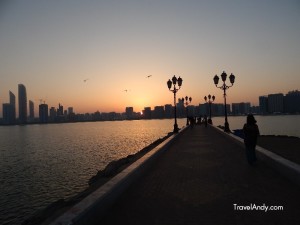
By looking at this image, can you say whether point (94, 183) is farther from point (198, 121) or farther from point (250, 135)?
point (198, 121)

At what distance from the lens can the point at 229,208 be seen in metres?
6.46

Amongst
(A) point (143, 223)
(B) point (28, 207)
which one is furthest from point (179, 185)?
(B) point (28, 207)

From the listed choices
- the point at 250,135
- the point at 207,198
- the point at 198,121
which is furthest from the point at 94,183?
the point at 198,121

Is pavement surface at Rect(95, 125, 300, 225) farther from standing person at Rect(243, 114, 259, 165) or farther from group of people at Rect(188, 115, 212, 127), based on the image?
group of people at Rect(188, 115, 212, 127)

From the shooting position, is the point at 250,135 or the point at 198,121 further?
the point at 198,121

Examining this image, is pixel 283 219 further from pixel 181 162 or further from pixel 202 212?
pixel 181 162

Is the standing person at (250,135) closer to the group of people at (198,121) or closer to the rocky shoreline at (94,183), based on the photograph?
the rocky shoreline at (94,183)

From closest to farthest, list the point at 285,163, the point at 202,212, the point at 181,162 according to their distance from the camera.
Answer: the point at 202,212 → the point at 285,163 → the point at 181,162

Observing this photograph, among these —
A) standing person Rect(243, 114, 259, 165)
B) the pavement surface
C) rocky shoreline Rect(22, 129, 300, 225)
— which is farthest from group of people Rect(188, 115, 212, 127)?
the pavement surface

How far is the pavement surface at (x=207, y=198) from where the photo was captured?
19.5ft

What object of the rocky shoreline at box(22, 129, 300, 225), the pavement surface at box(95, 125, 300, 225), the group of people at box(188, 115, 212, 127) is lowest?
the rocky shoreline at box(22, 129, 300, 225)

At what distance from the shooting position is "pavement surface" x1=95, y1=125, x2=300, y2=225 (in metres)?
5.94

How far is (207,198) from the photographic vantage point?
7250 mm

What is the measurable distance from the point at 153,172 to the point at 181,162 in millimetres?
2292
